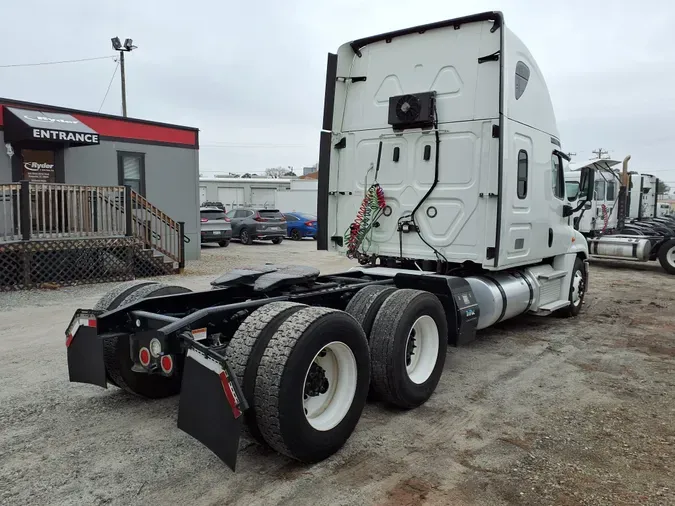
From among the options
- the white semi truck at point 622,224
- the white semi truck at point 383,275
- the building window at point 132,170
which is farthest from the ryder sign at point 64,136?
the white semi truck at point 622,224

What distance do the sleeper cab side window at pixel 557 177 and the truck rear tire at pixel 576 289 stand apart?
1.26m

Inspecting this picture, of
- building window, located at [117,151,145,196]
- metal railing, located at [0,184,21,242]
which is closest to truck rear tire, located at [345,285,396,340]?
metal railing, located at [0,184,21,242]

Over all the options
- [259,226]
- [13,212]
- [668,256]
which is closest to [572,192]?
[668,256]

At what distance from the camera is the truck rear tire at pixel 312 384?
3133mm

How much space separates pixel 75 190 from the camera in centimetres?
1110

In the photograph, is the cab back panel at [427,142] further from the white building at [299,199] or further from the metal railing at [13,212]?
the white building at [299,199]

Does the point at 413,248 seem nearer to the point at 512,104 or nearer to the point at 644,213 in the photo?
the point at 512,104

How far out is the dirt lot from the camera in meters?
3.11

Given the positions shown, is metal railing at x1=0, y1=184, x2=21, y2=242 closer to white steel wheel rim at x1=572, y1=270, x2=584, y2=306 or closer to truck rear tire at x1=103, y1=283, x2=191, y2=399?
truck rear tire at x1=103, y1=283, x2=191, y2=399

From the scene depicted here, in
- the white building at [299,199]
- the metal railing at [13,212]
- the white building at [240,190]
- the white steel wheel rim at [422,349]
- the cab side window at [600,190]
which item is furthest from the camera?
the white building at [240,190]

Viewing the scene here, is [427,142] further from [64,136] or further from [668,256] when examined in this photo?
[668,256]

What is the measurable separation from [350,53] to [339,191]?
171cm

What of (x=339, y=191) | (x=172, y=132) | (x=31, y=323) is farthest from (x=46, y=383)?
(x=172, y=132)

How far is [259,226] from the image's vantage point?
22.2m
